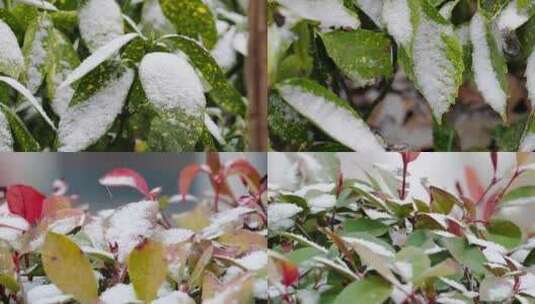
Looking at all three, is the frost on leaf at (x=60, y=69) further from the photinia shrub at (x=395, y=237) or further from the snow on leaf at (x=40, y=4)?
the photinia shrub at (x=395, y=237)

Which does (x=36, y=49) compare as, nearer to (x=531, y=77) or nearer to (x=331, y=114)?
(x=331, y=114)

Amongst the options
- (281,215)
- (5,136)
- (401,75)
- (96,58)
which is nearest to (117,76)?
(96,58)

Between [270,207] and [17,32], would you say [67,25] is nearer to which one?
[17,32]

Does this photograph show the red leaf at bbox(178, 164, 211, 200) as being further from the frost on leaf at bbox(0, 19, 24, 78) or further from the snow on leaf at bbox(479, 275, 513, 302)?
the snow on leaf at bbox(479, 275, 513, 302)

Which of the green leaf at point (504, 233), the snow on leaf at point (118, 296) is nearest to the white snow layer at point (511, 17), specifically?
the green leaf at point (504, 233)

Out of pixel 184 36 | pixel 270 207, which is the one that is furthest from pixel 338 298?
pixel 184 36

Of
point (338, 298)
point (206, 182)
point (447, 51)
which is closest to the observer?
point (338, 298)

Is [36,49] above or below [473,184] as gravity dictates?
above
